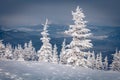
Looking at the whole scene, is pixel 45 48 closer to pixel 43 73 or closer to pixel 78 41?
pixel 78 41

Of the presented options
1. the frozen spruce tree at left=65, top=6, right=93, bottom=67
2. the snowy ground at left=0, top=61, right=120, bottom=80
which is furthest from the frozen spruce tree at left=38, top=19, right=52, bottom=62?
the snowy ground at left=0, top=61, right=120, bottom=80

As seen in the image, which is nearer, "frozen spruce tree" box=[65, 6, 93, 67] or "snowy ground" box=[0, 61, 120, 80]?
"snowy ground" box=[0, 61, 120, 80]

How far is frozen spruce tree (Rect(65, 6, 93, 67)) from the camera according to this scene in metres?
44.0

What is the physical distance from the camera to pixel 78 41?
44656 mm

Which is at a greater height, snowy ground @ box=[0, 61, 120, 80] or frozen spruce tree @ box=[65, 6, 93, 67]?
frozen spruce tree @ box=[65, 6, 93, 67]

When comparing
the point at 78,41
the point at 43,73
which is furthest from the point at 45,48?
the point at 43,73

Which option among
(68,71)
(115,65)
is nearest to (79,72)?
(68,71)

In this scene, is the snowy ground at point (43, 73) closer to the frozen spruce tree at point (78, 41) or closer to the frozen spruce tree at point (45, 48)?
the frozen spruce tree at point (78, 41)

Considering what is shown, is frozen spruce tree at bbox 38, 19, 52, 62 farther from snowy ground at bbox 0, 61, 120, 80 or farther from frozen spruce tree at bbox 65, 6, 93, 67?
snowy ground at bbox 0, 61, 120, 80

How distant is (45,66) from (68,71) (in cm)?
166

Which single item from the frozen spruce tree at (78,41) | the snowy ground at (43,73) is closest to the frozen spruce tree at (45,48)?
the frozen spruce tree at (78,41)

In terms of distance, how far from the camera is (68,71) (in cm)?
1672

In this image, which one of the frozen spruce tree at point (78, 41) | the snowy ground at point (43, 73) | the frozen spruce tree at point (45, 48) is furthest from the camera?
the frozen spruce tree at point (45, 48)

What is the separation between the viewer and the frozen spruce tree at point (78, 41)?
44.0m
